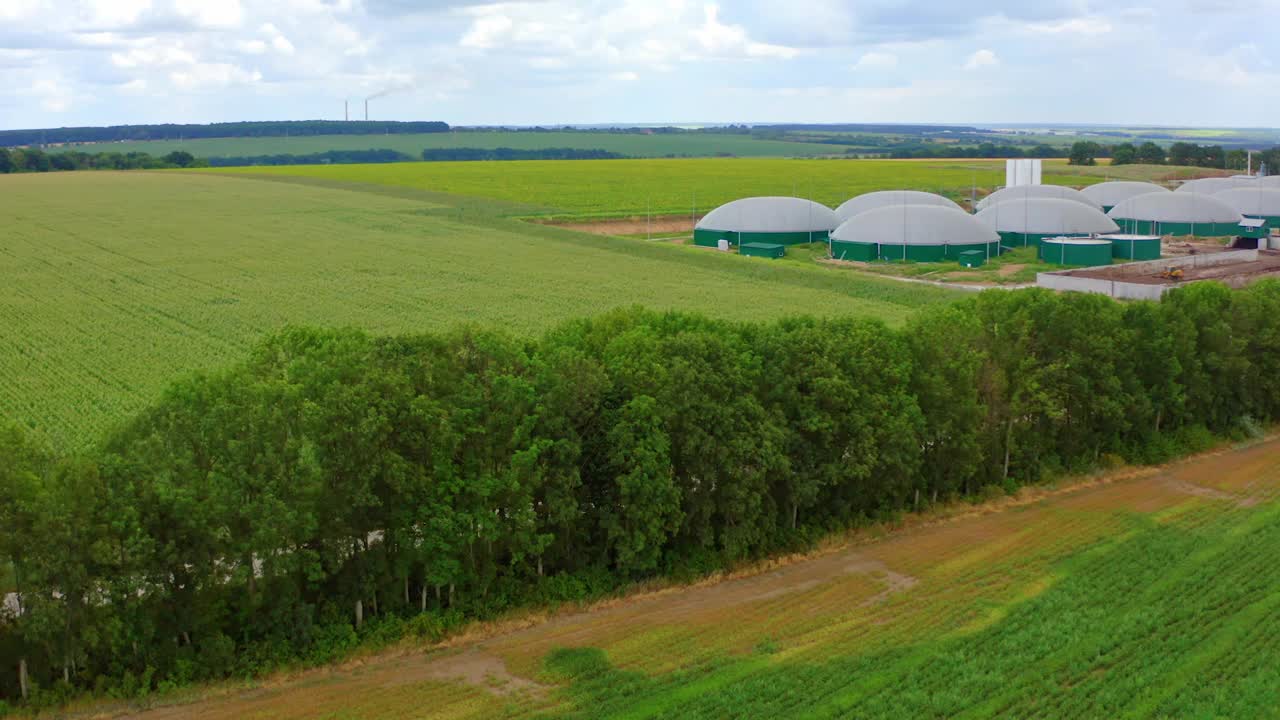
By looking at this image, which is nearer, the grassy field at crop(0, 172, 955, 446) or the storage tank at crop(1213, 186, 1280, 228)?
the grassy field at crop(0, 172, 955, 446)

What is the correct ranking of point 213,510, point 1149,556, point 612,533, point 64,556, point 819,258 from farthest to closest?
1. point 819,258
2. point 1149,556
3. point 612,533
4. point 213,510
5. point 64,556

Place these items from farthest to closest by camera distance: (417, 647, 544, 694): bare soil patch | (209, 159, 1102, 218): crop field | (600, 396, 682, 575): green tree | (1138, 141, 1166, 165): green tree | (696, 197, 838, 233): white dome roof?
(1138, 141, 1166, 165): green tree → (209, 159, 1102, 218): crop field → (696, 197, 838, 233): white dome roof → (600, 396, 682, 575): green tree → (417, 647, 544, 694): bare soil patch

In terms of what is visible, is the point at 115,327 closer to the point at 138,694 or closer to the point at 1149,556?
the point at 138,694

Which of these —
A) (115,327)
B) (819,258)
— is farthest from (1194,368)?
(819,258)

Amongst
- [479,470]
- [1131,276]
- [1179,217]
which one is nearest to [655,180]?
[1179,217]

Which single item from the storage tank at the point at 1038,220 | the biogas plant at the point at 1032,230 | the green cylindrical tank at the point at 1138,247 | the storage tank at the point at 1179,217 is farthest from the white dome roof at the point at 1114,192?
the green cylindrical tank at the point at 1138,247

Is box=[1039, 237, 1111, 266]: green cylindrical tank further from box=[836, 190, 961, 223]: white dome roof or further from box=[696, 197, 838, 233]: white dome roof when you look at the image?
box=[836, 190, 961, 223]: white dome roof

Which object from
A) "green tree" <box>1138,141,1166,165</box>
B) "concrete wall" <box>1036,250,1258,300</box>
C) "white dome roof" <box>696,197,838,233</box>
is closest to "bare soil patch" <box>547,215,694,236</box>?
"white dome roof" <box>696,197,838,233</box>

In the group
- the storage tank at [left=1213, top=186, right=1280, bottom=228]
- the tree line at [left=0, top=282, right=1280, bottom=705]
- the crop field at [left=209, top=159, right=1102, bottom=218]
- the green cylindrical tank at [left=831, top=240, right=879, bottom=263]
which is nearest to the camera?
the tree line at [left=0, top=282, right=1280, bottom=705]
